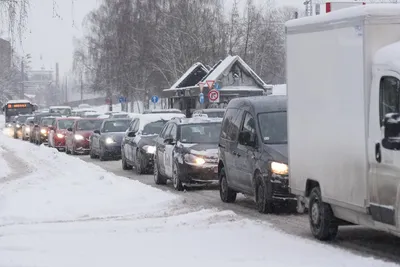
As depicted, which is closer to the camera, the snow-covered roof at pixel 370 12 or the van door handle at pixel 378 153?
the van door handle at pixel 378 153

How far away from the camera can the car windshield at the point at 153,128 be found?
2558cm

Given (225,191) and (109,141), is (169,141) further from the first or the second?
(109,141)

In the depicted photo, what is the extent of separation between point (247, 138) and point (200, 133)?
5132mm

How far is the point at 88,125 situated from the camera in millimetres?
38719

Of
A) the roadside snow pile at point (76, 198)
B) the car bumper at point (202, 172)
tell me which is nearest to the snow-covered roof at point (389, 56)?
the roadside snow pile at point (76, 198)

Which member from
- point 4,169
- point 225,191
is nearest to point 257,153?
point 225,191

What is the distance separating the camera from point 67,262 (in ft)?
29.5

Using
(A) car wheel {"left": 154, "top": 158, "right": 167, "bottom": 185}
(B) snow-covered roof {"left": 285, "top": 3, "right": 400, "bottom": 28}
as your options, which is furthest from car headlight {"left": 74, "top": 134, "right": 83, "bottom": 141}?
(B) snow-covered roof {"left": 285, "top": 3, "right": 400, "bottom": 28}

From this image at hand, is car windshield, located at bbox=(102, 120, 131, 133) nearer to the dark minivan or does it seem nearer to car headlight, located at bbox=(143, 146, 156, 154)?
car headlight, located at bbox=(143, 146, 156, 154)

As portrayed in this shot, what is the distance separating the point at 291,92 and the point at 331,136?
1.70 m

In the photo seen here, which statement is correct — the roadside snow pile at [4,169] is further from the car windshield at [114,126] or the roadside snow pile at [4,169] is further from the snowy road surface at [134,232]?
the snowy road surface at [134,232]

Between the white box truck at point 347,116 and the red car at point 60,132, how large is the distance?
31296 mm

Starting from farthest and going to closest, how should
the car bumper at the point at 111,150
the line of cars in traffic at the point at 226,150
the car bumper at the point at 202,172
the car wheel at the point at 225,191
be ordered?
1. the car bumper at the point at 111,150
2. the car bumper at the point at 202,172
3. the car wheel at the point at 225,191
4. the line of cars in traffic at the point at 226,150

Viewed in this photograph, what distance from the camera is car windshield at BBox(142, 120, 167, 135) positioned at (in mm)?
25578
